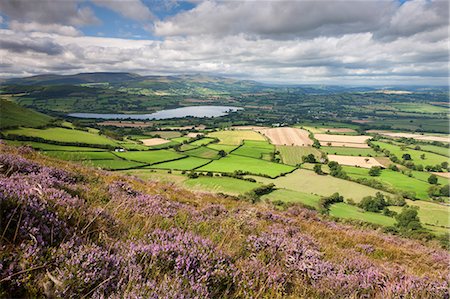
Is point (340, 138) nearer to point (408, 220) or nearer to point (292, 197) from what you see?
point (292, 197)

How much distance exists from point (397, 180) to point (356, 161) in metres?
19.7

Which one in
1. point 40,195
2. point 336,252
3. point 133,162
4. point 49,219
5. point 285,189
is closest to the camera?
point 49,219

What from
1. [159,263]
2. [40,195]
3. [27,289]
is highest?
[40,195]

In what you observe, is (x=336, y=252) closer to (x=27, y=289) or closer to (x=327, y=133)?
(x=27, y=289)

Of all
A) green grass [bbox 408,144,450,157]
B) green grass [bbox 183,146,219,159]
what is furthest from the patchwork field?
green grass [bbox 183,146,219,159]

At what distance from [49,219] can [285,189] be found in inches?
2145

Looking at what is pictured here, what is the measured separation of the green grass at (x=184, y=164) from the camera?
209ft

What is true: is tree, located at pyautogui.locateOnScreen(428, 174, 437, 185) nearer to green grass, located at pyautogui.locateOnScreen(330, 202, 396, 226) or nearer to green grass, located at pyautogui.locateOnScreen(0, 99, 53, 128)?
green grass, located at pyautogui.locateOnScreen(330, 202, 396, 226)

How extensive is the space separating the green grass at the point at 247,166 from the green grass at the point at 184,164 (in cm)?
254

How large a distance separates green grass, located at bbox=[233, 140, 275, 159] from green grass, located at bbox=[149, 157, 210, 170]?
1911cm

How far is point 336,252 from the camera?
269 inches

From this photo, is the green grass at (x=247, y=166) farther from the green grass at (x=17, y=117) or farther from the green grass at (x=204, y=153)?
the green grass at (x=17, y=117)

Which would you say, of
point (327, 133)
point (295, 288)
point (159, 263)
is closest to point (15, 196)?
point (159, 263)

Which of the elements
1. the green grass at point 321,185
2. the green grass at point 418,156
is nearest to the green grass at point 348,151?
the green grass at point 418,156
